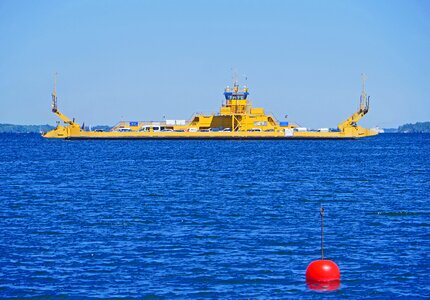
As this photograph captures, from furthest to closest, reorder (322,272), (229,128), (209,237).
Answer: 1. (229,128)
2. (209,237)
3. (322,272)

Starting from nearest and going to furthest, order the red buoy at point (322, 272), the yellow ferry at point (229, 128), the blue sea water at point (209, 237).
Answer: the red buoy at point (322, 272) < the blue sea water at point (209, 237) < the yellow ferry at point (229, 128)

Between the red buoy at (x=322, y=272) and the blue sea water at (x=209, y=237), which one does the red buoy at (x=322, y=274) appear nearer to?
the red buoy at (x=322, y=272)

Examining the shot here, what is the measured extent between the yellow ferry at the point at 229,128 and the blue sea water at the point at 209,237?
308 feet

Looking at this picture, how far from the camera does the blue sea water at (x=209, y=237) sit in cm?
2272

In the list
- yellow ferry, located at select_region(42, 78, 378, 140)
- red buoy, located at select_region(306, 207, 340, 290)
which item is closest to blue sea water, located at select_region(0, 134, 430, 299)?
red buoy, located at select_region(306, 207, 340, 290)

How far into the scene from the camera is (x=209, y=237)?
29781 mm

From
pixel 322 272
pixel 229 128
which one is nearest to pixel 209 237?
pixel 322 272

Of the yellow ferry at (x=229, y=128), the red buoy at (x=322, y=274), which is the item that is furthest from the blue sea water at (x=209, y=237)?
the yellow ferry at (x=229, y=128)

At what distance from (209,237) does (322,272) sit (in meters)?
7.89

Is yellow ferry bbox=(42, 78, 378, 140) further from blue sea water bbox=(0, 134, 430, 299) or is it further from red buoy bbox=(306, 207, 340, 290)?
red buoy bbox=(306, 207, 340, 290)

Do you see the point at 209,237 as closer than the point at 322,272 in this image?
No

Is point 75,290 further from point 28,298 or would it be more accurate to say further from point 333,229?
point 333,229

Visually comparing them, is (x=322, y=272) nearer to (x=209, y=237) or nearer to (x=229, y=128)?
(x=209, y=237)

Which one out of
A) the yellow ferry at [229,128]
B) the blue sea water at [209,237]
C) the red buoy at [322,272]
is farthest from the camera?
the yellow ferry at [229,128]
